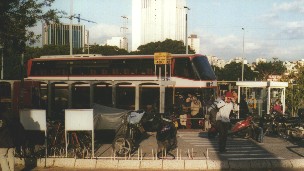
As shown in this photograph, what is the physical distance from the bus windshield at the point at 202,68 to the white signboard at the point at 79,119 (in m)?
11.8

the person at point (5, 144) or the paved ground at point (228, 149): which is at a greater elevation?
the person at point (5, 144)

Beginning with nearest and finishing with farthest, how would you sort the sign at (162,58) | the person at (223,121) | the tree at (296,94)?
the person at (223,121) → the sign at (162,58) → the tree at (296,94)

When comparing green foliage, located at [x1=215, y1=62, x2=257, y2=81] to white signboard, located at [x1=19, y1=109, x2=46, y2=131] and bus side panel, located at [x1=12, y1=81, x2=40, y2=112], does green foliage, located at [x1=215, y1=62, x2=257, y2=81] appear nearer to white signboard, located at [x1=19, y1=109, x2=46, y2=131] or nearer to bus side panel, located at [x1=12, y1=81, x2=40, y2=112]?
bus side panel, located at [x1=12, y1=81, x2=40, y2=112]

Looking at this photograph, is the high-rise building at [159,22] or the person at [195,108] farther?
the high-rise building at [159,22]

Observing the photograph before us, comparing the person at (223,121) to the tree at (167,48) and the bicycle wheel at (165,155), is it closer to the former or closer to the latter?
the bicycle wheel at (165,155)

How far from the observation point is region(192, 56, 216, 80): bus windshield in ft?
73.9

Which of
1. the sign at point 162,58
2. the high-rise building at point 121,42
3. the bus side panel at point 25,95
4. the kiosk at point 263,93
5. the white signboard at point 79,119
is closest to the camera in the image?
the white signboard at point 79,119

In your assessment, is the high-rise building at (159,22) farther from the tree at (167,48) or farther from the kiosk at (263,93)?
the kiosk at (263,93)

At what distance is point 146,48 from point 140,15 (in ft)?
273

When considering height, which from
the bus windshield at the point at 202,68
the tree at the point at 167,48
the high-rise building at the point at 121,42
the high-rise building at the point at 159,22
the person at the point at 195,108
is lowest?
the person at the point at 195,108

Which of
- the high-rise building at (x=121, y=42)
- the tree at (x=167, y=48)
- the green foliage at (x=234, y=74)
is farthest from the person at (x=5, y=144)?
the high-rise building at (x=121, y=42)

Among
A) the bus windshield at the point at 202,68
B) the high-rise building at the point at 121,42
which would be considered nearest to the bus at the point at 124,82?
the bus windshield at the point at 202,68

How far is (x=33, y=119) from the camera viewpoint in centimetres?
1164

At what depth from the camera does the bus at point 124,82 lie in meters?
22.2
